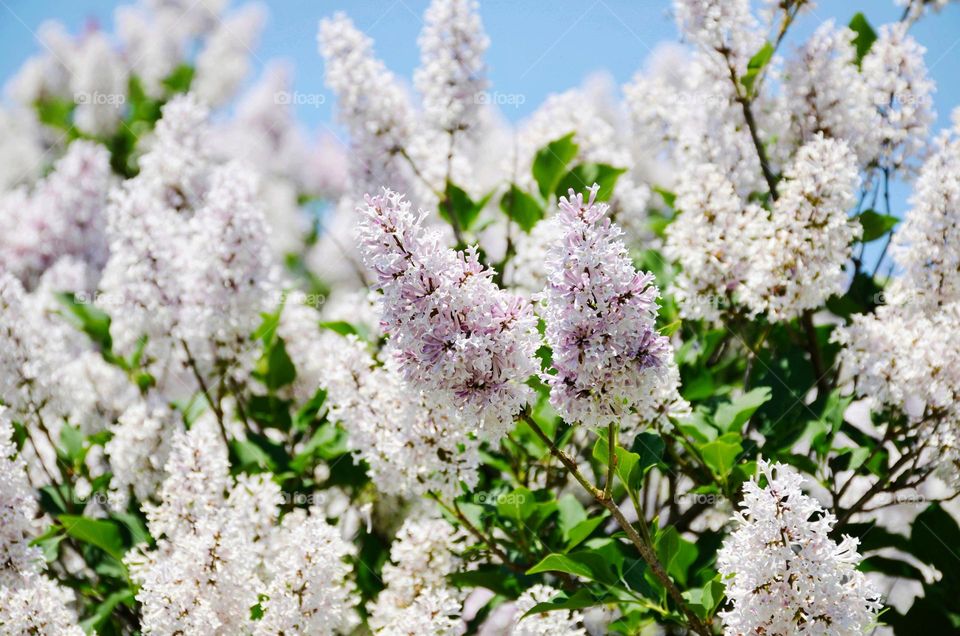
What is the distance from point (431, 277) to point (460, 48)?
173cm

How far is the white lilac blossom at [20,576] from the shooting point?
189 cm

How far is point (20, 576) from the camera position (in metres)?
2.02

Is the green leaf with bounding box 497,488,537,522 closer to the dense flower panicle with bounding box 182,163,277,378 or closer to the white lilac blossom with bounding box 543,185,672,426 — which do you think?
the white lilac blossom with bounding box 543,185,672,426

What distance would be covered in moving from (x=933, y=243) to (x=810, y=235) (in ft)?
1.09

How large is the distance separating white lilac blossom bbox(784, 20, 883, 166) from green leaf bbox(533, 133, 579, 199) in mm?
711

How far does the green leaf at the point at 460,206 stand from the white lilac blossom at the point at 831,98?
1.05 m

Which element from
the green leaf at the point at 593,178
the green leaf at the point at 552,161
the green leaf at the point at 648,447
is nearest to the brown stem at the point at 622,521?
the green leaf at the point at 648,447

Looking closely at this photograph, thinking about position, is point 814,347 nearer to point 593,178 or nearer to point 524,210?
point 593,178

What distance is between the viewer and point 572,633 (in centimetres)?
203

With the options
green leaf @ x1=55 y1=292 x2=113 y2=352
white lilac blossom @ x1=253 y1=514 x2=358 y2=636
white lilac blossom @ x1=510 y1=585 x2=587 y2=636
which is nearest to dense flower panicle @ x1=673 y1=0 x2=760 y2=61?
white lilac blossom @ x1=510 y1=585 x2=587 y2=636

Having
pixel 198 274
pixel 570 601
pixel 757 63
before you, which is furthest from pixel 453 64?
pixel 570 601

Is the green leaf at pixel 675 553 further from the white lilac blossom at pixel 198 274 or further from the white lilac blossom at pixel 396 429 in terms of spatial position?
the white lilac blossom at pixel 198 274

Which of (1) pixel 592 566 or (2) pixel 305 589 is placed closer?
(1) pixel 592 566

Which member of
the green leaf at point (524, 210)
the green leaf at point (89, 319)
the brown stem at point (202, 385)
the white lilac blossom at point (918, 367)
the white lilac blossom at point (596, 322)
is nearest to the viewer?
the white lilac blossom at point (596, 322)
